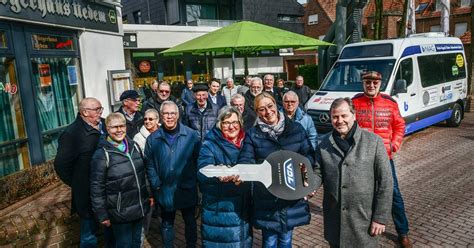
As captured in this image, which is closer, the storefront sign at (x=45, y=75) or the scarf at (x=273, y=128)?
the scarf at (x=273, y=128)

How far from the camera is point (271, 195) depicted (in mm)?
2994

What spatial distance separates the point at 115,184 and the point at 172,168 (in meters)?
0.61

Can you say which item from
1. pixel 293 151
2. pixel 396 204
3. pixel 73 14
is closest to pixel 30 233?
pixel 293 151

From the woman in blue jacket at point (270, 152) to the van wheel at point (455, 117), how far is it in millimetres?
9531

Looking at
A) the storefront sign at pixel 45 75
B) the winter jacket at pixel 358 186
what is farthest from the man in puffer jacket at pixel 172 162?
the storefront sign at pixel 45 75

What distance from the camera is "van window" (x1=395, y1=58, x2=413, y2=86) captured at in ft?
26.9

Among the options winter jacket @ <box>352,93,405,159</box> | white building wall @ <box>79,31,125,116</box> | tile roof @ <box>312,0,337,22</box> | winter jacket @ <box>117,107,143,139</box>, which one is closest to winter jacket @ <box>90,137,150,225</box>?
winter jacket @ <box>117,107,143,139</box>

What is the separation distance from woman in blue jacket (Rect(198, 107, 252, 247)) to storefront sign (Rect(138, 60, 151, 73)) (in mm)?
18273

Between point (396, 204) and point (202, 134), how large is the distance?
9.59ft

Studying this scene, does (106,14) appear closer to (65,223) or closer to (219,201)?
(65,223)

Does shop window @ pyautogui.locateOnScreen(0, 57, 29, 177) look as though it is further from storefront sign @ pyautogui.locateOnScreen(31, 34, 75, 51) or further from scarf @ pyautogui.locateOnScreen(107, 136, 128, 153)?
scarf @ pyautogui.locateOnScreen(107, 136, 128, 153)

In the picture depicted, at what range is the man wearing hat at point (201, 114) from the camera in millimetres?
5492

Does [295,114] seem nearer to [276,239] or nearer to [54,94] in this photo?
[276,239]

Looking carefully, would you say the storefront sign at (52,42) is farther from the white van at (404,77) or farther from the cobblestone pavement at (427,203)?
the white van at (404,77)
